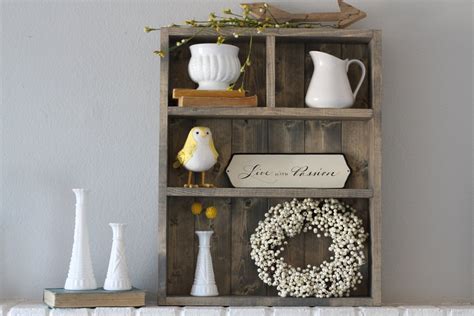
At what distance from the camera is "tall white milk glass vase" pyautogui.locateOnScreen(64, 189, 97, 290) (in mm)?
2316

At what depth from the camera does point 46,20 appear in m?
2.55

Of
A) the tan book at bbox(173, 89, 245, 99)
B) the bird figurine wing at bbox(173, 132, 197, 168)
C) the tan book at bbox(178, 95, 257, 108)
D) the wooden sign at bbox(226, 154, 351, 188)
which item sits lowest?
the wooden sign at bbox(226, 154, 351, 188)

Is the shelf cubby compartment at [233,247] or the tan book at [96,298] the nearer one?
the tan book at [96,298]

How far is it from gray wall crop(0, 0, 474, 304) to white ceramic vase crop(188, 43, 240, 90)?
0.71 ft

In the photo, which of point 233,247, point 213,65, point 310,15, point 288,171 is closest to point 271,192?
point 288,171

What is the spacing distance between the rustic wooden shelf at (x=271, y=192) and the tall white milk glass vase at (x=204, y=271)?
0.47 ft

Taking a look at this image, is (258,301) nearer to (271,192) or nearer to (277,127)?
(271,192)

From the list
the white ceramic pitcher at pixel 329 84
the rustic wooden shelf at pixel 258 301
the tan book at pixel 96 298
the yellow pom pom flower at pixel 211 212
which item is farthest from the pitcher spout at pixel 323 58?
the tan book at pixel 96 298

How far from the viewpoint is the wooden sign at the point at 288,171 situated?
2.45 m

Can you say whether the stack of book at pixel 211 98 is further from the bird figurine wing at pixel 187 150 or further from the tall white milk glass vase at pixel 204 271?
the tall white milk glass vase at pixel 204 271

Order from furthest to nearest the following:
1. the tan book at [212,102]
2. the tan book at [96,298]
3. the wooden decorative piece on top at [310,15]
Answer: the wooden decorative piece on top at [310,15] < the tan book at [212,102] < the tan book at [96,298]

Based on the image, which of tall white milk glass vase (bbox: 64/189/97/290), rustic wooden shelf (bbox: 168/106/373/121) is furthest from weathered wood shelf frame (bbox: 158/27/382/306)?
tall white milk glass vase (bbox: 64/189/97/290)

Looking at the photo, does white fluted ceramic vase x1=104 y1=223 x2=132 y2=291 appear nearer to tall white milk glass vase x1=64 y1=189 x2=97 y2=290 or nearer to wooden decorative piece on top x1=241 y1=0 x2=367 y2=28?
tall white milk glass vase x1=64 y1=189 x2=97 y2=290

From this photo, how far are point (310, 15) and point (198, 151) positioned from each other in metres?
0.52
